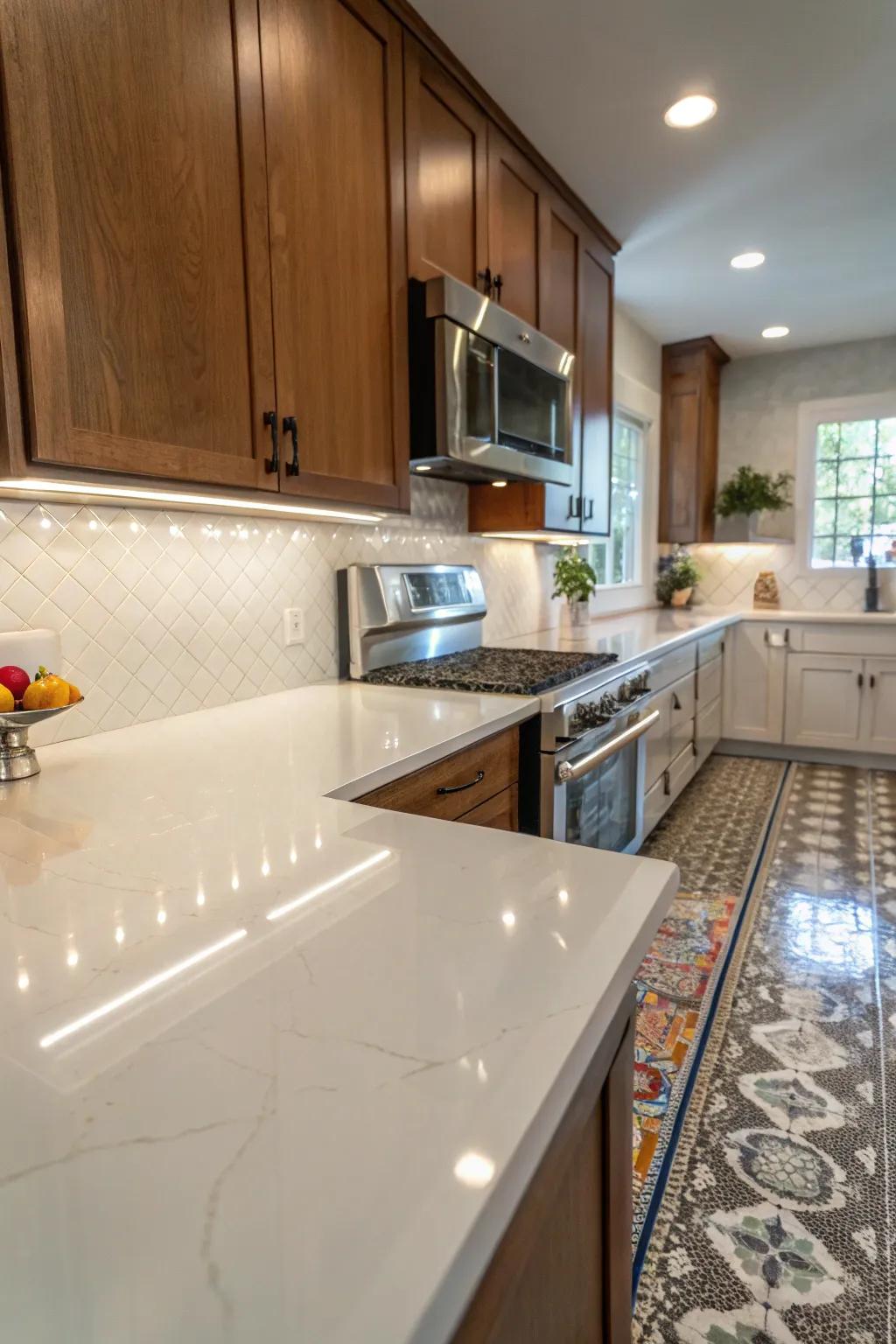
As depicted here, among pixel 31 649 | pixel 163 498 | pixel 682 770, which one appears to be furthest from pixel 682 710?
pixel 31 649

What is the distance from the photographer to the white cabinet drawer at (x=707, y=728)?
12.5 ft

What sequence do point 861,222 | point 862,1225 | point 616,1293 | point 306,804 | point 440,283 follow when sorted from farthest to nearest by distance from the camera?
1. point 861,222
2. point 440,283
3. point 862,1225
4. point 306,804
5. point 616,1293

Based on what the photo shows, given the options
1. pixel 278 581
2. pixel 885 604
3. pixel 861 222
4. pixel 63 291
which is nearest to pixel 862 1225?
pixel 278 581

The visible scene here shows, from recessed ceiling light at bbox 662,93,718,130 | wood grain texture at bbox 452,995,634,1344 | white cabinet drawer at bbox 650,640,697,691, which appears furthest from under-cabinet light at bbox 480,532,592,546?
wood grain texture at bbox 452,995,634,1344

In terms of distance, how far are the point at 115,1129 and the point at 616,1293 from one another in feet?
2.06

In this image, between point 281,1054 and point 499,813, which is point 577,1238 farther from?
point 499,813

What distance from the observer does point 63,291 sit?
1.04m

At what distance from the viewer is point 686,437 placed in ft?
15.2

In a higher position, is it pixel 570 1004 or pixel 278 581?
pixel 278 581

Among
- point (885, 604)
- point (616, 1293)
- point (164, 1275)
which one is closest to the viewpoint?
point (164, 1275)

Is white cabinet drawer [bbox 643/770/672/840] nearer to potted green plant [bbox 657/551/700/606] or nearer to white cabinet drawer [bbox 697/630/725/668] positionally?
white cabinet drawer [bbox 697/630/725/668]

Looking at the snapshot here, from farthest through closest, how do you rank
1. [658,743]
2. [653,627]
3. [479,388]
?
[653,627], [658,743], [479,388]

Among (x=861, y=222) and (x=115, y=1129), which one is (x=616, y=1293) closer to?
(x=115, y=1129)

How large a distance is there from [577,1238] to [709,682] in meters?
3.59
